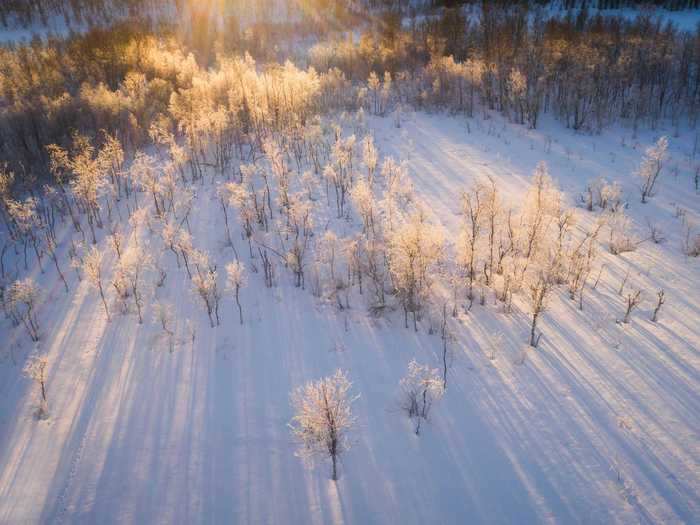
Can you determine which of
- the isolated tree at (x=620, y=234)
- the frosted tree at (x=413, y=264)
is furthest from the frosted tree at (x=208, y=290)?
the isolated tree at (x=620, y=234)

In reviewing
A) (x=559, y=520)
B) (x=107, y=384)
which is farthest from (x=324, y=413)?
Result: (x=107, y=384)

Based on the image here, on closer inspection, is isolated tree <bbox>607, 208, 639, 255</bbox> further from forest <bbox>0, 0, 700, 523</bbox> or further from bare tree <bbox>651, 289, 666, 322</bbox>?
bare tree <bbox>651, 289, 666, 322</bbox>

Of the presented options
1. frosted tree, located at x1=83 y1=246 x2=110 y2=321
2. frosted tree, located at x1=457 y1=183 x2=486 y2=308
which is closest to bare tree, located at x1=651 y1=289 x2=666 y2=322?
frosted tree, located at x1=457 y1=183 x2=486 y2=308

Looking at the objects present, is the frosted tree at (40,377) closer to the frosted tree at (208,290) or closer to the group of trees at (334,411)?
the frosted tree at (208,290)

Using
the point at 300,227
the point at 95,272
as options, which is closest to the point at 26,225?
the point at 95,272

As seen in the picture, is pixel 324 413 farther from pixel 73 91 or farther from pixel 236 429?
pixel 73 91
